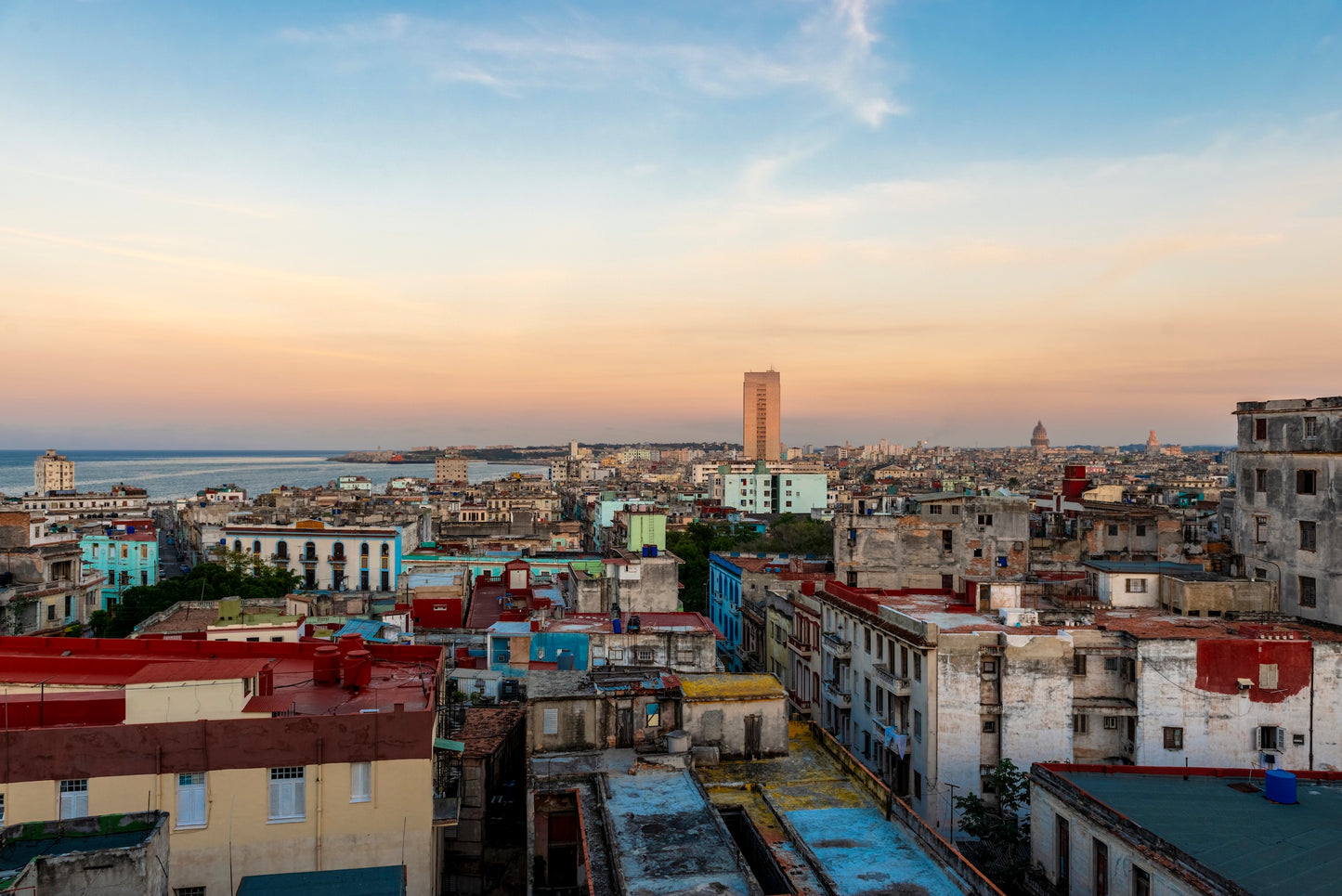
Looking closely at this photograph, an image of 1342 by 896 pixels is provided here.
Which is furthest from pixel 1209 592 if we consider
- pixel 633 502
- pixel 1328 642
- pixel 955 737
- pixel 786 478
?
pixel 786 478

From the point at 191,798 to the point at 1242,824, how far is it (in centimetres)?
2129

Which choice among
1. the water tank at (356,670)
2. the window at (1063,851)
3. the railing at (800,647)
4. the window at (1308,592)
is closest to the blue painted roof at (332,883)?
the water tank at (356,670)

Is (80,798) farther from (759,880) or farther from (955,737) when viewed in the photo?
(955,737)

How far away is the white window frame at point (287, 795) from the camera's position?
1861 centimetres

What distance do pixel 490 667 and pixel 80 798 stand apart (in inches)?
817

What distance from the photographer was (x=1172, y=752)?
3005 cm

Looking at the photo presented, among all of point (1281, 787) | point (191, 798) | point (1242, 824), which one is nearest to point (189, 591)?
point (191, 798)

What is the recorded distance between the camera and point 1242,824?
20.1 meters

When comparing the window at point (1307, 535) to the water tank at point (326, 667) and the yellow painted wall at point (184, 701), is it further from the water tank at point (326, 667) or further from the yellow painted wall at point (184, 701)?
the yellow painted wall at point (184, 701)

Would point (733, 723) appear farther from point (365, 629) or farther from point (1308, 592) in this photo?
point (1308, 592)

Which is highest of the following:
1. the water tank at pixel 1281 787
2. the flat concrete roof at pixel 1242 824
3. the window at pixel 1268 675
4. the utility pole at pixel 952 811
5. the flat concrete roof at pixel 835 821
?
the window at pixel 1268 675

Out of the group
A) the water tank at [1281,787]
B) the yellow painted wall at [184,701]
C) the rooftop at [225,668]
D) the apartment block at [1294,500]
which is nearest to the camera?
the yellow painted wall at [184,701]

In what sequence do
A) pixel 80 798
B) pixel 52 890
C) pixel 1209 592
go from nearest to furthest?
pixel 52 890 < pixel 80 798 < pixel 1209 592

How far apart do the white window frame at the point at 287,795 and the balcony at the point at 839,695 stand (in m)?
23.2
